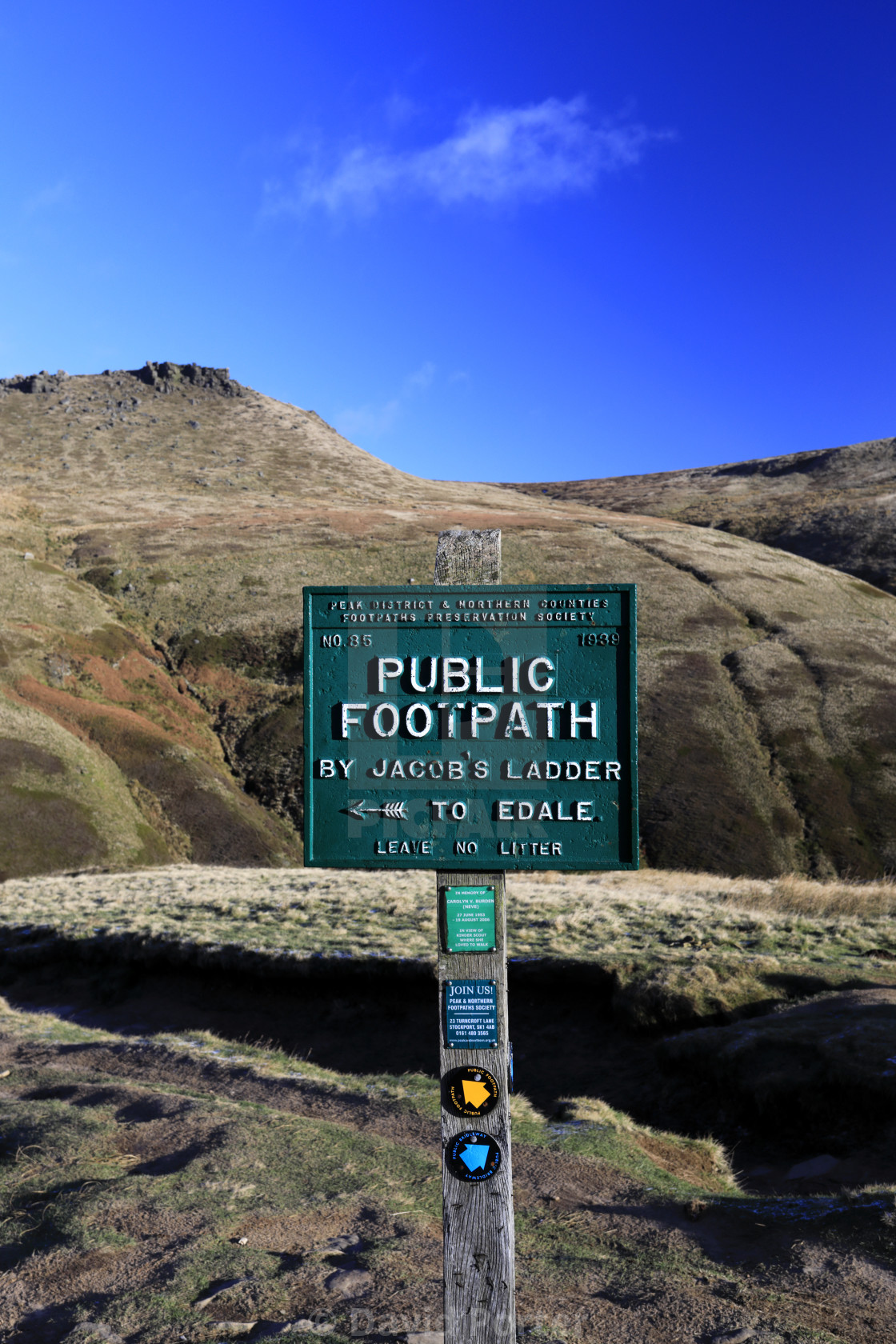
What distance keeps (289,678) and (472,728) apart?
62.1m

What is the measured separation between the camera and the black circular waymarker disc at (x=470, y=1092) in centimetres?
609

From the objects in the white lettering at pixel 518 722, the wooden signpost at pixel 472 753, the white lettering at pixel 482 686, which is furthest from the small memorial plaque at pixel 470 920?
the white lettering at pixel 482 686

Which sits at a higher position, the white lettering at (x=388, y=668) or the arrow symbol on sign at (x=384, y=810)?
the white lettering at (x=388, y=668)

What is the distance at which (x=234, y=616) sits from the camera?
7462 centimetres

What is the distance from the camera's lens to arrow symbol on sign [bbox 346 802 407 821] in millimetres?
6500

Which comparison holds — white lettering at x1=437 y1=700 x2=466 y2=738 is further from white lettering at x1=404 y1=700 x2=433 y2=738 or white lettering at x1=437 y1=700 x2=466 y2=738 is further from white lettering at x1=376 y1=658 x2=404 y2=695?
white lettering at x1=376 y1=658 x2=404 y2=695

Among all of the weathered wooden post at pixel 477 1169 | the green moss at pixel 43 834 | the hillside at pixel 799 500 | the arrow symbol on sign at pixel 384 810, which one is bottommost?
the green moss at pixel 43 834

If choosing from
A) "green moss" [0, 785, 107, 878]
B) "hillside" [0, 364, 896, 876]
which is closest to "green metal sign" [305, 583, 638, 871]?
"green moss" [0, 785, 107, 878]

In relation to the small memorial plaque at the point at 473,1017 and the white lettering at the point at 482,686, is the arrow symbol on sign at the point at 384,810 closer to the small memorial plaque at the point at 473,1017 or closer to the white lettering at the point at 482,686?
the white lettering at the point at 482,686

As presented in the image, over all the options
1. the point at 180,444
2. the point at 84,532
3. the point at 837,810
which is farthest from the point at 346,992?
the point at 180,444

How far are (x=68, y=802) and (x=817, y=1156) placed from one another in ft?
147

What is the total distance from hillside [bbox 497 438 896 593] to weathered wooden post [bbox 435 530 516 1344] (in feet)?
355

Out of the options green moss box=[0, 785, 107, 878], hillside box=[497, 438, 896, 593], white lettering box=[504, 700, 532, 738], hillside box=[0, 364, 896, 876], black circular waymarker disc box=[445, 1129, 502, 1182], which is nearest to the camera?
black circular waymarker disc box=[445, 1129, 502, 1182]

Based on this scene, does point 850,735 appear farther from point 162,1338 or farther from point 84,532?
point 84,532
